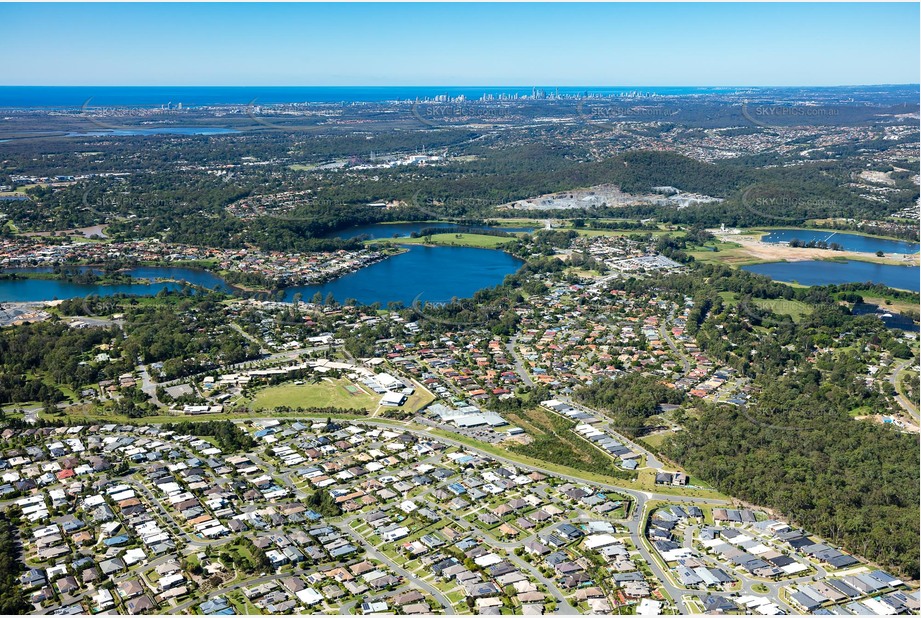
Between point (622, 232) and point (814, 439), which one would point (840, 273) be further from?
point (814, 439)

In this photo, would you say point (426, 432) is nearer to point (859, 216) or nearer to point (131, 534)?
point (131, 534)

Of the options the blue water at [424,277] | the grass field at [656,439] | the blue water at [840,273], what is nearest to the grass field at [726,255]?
the blue water at [840,273]

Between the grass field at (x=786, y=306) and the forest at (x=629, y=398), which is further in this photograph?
the grass field at (x=786, y=306)

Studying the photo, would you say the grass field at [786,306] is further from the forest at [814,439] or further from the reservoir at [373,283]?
the reservoir at [373,283]

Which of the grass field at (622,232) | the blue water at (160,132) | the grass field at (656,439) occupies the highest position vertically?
the blue water at (160,132)

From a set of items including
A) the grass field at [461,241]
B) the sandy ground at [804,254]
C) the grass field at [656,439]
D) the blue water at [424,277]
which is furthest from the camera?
the grass field at [461,241]

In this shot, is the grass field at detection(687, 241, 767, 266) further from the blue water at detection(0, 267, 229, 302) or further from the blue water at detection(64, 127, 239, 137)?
the blue water at detection(64, 127, 239, 137)

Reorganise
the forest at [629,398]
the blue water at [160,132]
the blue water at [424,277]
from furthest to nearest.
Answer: the blue water at [160,132]
the blue water at [424,277]
the forest at [629,398]
